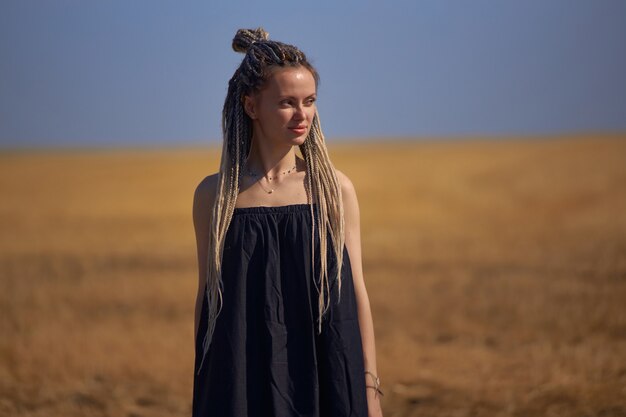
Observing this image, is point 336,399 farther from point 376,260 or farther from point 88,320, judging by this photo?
point 376,260

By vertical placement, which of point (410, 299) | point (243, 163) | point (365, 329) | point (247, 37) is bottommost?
point (410, 299)

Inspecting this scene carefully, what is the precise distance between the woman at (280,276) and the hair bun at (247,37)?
68mm

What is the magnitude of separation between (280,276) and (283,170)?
15.7 inches

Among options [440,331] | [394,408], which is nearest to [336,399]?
[394,408]

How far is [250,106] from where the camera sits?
3.23 meters

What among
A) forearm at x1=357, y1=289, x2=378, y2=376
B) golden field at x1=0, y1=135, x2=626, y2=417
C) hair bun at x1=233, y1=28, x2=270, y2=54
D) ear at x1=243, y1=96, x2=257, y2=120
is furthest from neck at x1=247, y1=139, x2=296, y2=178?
golden field at x1=0, y1=135, x2=626, y2=417

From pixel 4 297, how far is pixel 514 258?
8.10m

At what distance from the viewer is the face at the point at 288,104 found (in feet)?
10.3

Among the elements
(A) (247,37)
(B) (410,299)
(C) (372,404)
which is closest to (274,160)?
(A) (247,37)

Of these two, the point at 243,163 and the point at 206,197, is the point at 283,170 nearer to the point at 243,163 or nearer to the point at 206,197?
the point at 243,163

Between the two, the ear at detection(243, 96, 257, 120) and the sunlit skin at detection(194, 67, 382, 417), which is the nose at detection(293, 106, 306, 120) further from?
the ear at detection(243, 96, 257, 120)

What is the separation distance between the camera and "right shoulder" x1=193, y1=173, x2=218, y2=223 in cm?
325

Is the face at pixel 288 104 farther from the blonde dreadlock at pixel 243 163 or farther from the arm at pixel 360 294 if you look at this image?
the arm at pixel 360 294

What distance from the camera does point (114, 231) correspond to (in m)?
21.7
